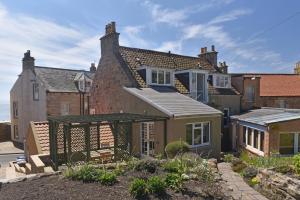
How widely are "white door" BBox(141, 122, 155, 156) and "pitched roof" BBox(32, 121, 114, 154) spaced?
2252mm

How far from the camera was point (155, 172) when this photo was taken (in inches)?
307

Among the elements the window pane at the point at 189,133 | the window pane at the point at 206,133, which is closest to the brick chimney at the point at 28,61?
the window pane at the point at 189,133

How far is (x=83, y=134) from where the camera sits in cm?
1595

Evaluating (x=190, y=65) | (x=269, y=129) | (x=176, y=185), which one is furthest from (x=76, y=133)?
(x=190, y=65)

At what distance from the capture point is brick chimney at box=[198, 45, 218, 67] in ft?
101

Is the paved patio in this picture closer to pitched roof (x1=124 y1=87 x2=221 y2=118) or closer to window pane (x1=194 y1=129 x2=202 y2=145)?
pitched roof (x1=124 y1=87 x2=221 y2=118)

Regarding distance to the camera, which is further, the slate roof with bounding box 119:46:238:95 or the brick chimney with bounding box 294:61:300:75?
the brick chimney with bounding box 294:61:300:75

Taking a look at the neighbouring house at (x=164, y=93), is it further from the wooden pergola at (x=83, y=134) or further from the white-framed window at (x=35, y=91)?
the white-framed window at (x=35, y=91)

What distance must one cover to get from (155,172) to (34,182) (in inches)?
132

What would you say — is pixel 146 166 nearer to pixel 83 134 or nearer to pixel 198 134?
pixel 83 134

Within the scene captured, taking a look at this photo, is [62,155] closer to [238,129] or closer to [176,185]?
[176,185]

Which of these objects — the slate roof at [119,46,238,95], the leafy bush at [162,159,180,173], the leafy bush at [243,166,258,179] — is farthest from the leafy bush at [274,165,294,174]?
the slate roof at [119,46,238,95]

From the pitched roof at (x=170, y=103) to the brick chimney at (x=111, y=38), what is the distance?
15.1 ft

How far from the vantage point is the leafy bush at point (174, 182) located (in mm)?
6645
